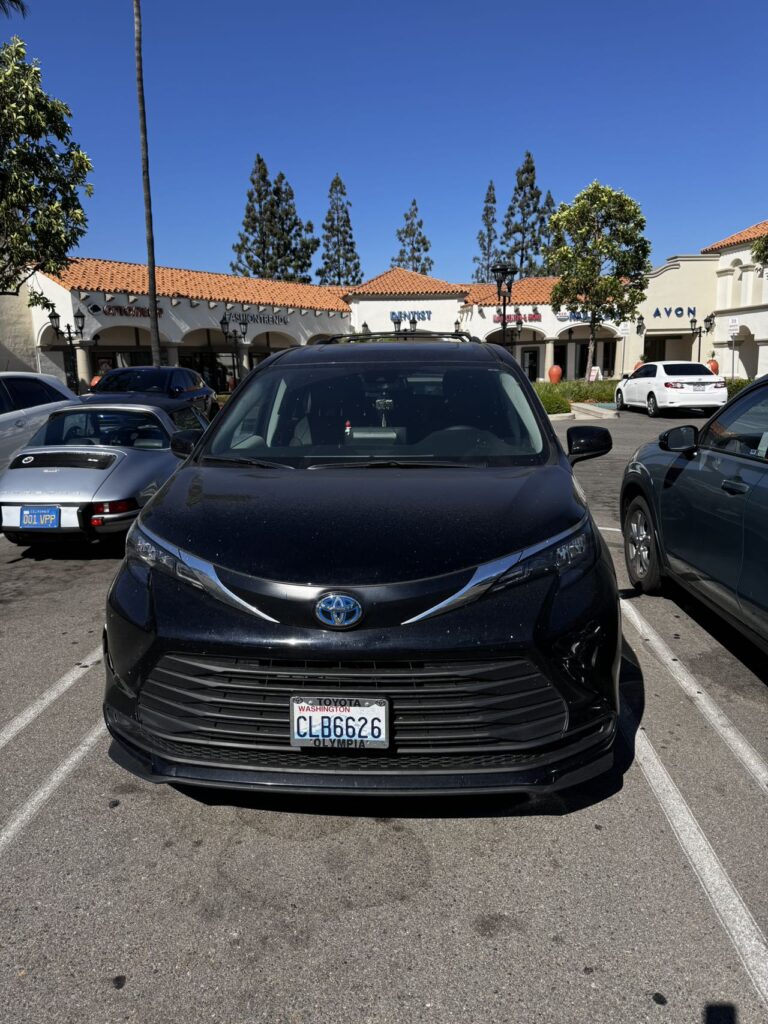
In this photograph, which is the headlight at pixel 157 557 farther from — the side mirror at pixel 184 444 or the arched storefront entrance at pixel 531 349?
the arched storefront entrance at pixel 531 349

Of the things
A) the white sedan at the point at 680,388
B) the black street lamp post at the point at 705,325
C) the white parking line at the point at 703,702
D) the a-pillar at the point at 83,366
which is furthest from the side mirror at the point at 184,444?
the black street lamp post at the point at 705,325

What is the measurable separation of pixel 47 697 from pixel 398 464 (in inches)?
86.2

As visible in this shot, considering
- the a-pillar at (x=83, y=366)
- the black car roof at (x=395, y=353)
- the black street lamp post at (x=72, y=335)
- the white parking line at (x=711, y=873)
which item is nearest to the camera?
the white parking line at (x=711, y=873)

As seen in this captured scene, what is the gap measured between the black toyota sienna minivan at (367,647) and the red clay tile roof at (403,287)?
42.1m

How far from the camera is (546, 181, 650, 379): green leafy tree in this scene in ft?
120

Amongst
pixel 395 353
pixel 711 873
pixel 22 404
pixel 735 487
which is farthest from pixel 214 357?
pixel 711 873

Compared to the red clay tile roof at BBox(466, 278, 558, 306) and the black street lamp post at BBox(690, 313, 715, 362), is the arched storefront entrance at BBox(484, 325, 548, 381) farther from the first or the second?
the black street lamp post at BBox(690, 313, 715, 362)

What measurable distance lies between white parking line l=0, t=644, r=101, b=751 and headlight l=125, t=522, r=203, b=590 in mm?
1333

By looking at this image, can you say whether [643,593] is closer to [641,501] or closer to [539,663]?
[641,501]

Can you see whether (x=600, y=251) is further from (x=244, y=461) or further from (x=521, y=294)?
(x=244, y=461)

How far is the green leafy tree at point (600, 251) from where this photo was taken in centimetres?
3644

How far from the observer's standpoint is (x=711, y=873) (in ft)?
→ 8.14

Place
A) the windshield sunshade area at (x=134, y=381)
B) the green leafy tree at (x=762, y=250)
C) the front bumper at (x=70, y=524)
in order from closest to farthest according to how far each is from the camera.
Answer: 1. the front bumper at (x=70, y=524)
2. the windshield sunshade area at (x=134, y=381)
3. the green leafy tree at (x=762, y=250)

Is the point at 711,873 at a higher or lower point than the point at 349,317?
lower
